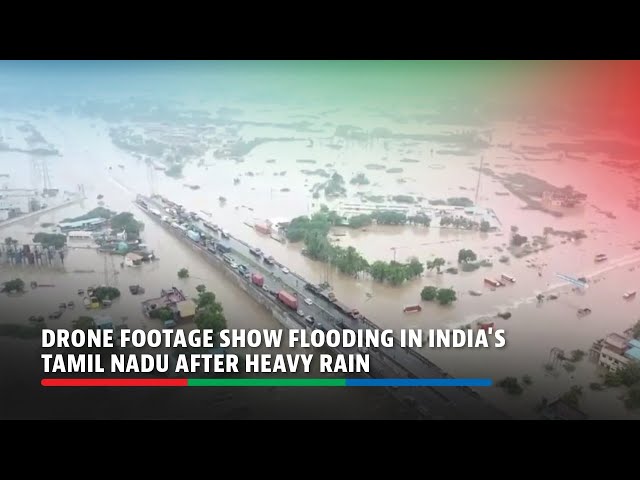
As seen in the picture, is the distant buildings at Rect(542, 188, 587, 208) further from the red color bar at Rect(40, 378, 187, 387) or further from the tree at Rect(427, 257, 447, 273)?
the red color bar at Rect(40, 378, 187, 387)

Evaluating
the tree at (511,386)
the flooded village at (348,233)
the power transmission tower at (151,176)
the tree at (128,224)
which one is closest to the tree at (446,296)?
the flooded village at (348,233)

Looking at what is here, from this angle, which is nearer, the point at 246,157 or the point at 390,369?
the point at 390,369

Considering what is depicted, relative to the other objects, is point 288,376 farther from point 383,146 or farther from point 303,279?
point 383,146

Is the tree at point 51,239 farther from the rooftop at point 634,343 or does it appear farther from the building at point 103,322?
the rooftop at point 634,343

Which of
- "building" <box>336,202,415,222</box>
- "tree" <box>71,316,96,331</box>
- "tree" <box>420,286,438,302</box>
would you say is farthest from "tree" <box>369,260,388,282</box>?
"tree" <box>71,316,96,331</box>

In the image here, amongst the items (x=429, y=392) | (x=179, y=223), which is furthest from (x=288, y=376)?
(x=179, y=223)

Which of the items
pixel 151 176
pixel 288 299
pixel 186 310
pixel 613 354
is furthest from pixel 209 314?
pixel 151 176
